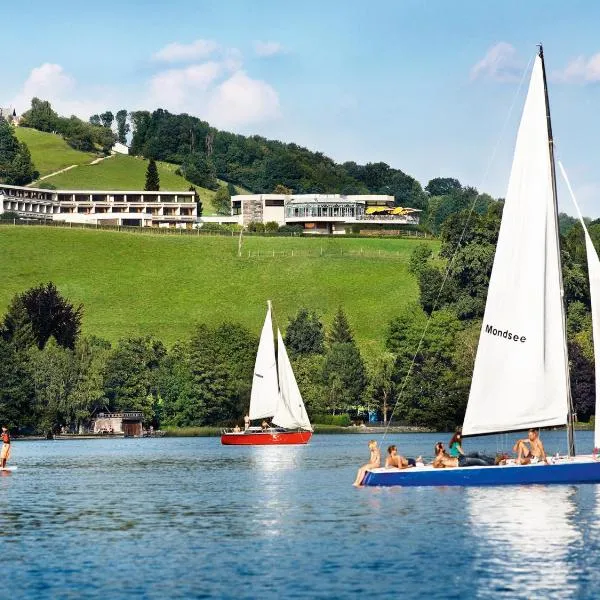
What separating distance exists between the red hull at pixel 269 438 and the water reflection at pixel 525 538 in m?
61.6

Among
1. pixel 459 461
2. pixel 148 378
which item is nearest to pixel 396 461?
pixel 459 461

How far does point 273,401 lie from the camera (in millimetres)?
125312

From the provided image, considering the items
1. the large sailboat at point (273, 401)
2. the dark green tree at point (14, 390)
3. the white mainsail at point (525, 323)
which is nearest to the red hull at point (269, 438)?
the large sailboat at point (273, 401)

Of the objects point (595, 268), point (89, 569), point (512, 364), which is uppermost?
point (595, 268)

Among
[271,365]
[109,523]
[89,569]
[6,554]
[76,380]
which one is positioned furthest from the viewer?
[76,380]

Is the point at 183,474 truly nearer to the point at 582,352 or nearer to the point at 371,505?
the point at 371,505

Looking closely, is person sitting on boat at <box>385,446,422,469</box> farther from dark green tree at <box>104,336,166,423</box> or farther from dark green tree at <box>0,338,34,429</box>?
dark green tree at <box>104,336,166,423</box>

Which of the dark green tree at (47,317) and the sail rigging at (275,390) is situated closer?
the sail rigging at (275,390)

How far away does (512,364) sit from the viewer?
55.8 m

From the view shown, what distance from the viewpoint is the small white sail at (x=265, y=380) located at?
124938 mm

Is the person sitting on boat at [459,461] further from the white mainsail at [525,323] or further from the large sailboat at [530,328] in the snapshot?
the white mainsail at [525,323]

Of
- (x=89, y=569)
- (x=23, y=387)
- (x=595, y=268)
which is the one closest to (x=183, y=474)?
(x=595, y=268)

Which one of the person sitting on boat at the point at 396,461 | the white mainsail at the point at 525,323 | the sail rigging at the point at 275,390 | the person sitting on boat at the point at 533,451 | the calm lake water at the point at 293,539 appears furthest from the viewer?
the sail rigging at the point at 275,390

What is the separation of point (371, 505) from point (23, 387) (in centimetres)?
9587
